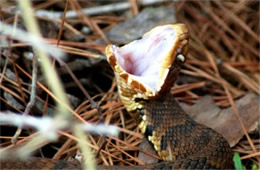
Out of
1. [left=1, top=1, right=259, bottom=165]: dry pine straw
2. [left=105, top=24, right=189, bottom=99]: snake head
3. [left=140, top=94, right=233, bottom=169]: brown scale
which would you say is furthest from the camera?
[left=1, top=1, right=259, bottom=165]: dry pine straw

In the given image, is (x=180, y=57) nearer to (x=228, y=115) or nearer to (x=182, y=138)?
(x=182, y=138)

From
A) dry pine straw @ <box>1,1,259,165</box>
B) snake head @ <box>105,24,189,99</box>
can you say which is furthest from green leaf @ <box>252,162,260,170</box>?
snake head @ <box>105,24,189,99</box>

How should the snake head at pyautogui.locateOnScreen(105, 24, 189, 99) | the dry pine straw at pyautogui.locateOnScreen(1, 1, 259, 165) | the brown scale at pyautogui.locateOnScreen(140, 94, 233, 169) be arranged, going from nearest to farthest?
the brown scale at pyautogui.locateOnScreen(140, 94, 233, 169)
the snake head at pyautogui.locateOnScreen(105, 24, 189, 99)
the dry pine straw at pyautogui.locateOnScreen(1, 1, 259, 165)

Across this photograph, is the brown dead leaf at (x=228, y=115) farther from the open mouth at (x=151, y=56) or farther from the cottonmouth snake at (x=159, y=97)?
the open mouth at (x=151, y=56)

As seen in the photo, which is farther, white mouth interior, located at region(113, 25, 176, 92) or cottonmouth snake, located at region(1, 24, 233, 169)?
white mouth interior, located at region(113, 25, 176, 92)

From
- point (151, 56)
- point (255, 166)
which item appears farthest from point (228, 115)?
point (151, 56)

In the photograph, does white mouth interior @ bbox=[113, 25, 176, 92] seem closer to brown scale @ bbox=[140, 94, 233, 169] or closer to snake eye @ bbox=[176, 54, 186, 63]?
snake eye @ bbox=[176, 54, 186, 63]

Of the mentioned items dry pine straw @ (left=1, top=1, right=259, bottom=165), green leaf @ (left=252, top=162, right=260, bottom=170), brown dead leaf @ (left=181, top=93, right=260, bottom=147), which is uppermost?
dry pine straw @ (left=1, top=1, right=259, bottom=165)
